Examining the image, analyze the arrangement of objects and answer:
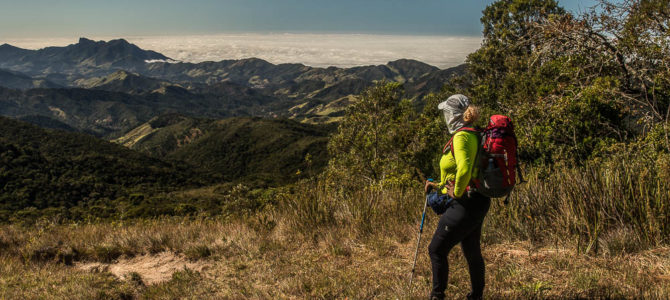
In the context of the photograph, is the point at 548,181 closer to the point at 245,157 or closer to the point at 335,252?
the point at 335,252

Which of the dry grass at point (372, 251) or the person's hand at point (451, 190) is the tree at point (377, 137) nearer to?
the dry grass at point (372, 251)

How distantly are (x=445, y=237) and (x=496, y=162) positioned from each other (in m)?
0.76

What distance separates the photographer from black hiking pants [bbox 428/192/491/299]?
286cm

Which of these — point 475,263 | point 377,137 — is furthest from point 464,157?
point 377,137

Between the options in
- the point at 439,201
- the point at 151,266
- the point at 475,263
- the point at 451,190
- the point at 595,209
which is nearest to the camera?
the point at 451,190

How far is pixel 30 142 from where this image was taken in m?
151

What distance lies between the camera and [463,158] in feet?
9.03

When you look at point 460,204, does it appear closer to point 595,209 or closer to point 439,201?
point 439,201

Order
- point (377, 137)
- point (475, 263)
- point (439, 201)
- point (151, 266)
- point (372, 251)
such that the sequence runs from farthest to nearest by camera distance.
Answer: point (377, 137)
point (151, 266)
point (372, 251)
point (439, 201)
point (475, 263)

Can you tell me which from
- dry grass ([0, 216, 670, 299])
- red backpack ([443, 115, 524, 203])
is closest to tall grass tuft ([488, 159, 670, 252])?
dry grass ([0, 216, 670, 299])

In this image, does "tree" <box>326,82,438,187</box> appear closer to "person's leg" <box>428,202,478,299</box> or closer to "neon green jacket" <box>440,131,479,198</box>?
"person's leg" <box>428,202,478,299</box>

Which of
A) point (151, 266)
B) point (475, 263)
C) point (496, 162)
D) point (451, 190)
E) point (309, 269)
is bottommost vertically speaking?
point (151, 266)

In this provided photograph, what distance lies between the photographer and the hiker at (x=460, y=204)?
278cm

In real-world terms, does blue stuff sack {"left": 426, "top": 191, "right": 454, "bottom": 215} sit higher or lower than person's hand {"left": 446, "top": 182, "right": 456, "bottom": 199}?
lower
